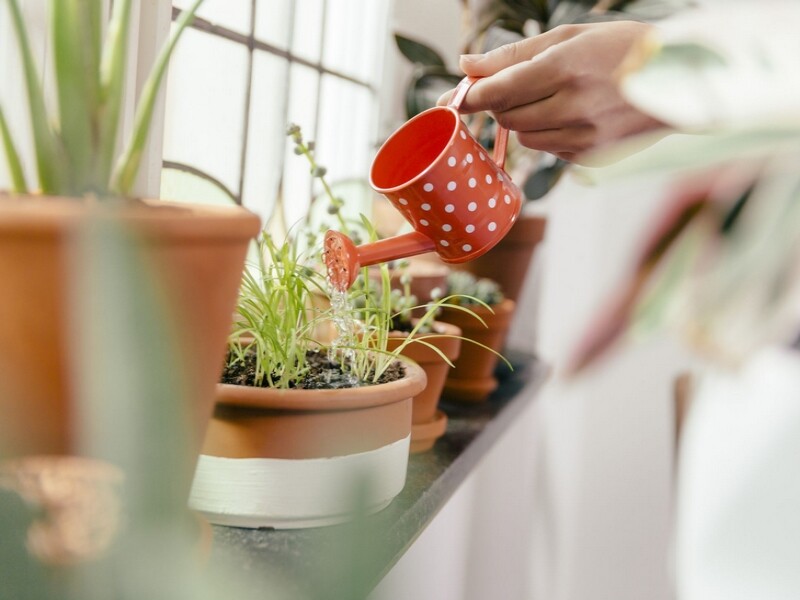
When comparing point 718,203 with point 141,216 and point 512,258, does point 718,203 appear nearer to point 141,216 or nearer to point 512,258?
point 141,216

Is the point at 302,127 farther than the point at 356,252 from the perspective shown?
Yes

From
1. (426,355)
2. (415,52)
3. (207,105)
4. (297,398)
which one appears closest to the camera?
(297,398)

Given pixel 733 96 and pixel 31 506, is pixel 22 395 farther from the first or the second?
pixel 733 96

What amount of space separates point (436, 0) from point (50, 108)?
47.1 inches

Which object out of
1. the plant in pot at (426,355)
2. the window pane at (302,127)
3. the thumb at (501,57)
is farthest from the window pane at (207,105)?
the thumb at (501,57)

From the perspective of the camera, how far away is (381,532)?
0.56 feet

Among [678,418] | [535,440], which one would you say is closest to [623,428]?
[535,440]

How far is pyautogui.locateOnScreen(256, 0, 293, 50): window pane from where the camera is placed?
1.21 metres

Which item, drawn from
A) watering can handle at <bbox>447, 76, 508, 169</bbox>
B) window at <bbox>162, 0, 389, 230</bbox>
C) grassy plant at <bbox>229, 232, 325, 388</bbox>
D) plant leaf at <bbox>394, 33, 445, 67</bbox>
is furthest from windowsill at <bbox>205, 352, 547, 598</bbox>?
plant leaf at <bbox>394, 33, 445, 67</bbox>

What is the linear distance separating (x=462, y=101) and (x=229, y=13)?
0.52 m

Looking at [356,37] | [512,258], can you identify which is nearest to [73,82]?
[512,258]

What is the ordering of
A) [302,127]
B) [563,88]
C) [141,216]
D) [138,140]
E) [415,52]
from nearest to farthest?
[141,216] < [138,140] < [563,88] < [302,127] < [415,52]

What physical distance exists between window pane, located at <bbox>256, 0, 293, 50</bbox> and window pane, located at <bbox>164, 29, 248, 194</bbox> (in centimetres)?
7

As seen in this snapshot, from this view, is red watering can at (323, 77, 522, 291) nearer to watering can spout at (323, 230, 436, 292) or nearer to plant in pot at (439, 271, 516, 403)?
watering can spout at (323, 230, 436, 292)
